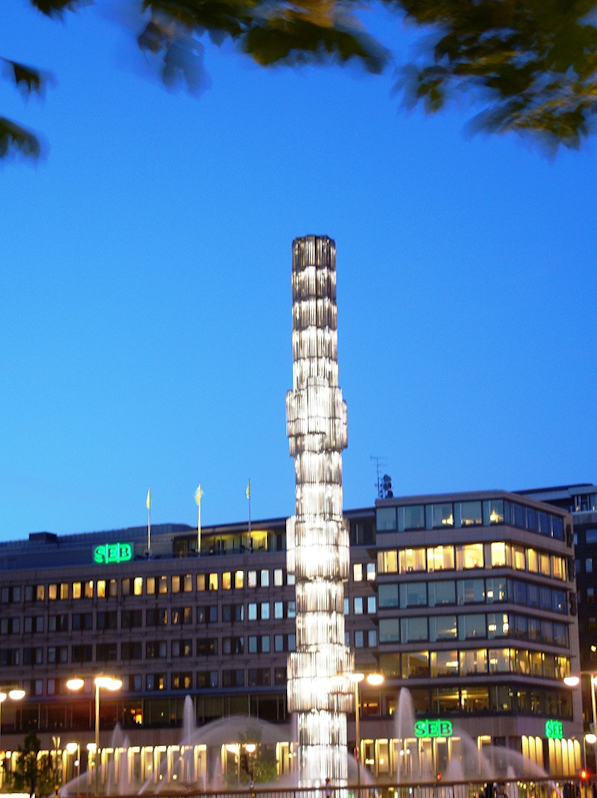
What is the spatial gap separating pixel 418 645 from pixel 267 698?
16.3 meters

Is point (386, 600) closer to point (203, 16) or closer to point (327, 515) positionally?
point (327, 515)

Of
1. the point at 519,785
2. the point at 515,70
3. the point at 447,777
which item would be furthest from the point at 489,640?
the point at 515,70

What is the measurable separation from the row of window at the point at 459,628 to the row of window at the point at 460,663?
1114 mm

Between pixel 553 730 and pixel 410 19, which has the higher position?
pixel 410 19

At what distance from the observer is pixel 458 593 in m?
106

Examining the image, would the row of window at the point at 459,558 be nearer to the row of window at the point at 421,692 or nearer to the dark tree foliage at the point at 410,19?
the row of window at the point at 421,692

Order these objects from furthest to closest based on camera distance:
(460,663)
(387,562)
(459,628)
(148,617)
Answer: (148,617) → (387,562) → (459,628) → (460,663)

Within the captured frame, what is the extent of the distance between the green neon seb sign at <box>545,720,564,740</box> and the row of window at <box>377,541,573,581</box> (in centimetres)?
1213

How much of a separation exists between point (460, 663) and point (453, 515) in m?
11.7

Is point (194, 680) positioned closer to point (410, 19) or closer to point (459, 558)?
point (459, 558)

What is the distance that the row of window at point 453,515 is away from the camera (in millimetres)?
105625

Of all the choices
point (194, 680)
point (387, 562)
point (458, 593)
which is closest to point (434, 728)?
point (458, 593)

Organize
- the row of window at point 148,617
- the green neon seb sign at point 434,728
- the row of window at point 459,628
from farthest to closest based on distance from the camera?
the row of window at point 148,617
the row of window at point 459,628
the green neon seb sign at point 434,728

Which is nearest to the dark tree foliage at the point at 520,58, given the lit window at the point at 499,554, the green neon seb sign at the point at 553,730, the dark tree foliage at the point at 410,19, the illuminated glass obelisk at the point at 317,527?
the dark tree foliage at the point at 410,19
